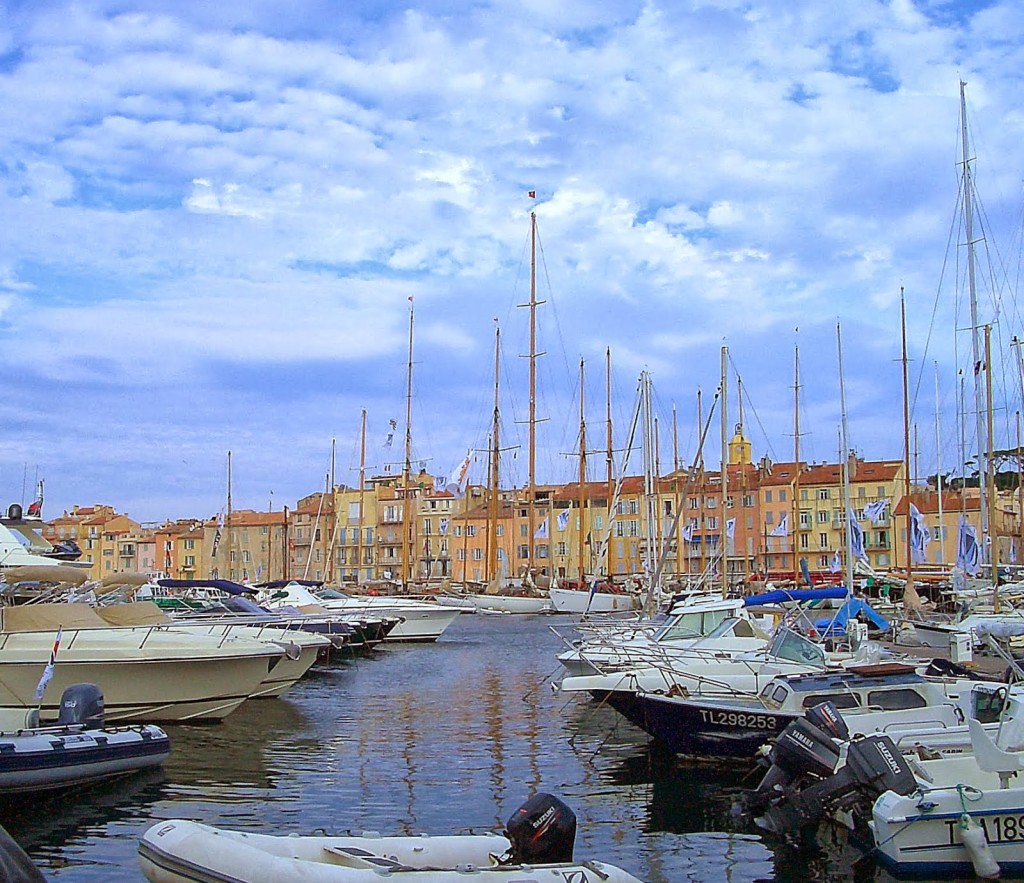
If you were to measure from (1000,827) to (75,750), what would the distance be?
35.5ft

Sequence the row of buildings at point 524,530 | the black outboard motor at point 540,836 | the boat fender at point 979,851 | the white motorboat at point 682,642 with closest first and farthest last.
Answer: the black outboard motor at point 540,836, the boat fender at point 979,851, the white motorboat at point 682,642, the row of buildings at point 524,530

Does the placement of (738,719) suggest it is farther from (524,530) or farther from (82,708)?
(524,530)

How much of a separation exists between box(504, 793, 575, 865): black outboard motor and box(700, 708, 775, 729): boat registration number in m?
7.15

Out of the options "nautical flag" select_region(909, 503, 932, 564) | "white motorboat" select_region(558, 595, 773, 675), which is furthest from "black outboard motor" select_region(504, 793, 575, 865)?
"nautical flag" select_region(909, 503, 932, 564)

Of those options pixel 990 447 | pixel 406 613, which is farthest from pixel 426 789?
pixel 406 613

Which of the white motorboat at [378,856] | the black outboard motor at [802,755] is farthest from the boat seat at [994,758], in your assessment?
the white motorboat at [378,856]

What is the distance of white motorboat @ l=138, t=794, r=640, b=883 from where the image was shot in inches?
351

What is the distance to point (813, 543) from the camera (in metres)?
106

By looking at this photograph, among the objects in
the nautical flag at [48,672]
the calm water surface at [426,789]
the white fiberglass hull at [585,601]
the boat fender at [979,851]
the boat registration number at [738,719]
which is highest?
the nautical flag at [48,672]

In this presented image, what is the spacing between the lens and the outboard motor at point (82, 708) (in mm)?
16047

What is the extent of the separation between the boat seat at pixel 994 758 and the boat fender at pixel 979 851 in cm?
82

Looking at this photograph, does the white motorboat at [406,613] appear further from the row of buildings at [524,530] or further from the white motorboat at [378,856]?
the white motorboat at [378,856]

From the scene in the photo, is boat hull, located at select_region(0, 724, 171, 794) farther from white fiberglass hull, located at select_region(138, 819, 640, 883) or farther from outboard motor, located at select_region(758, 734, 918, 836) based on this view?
outboard motor, located at select_region(758, 734, 918, 836)

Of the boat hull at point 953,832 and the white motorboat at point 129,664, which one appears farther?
the white motorboat at point 129,664
